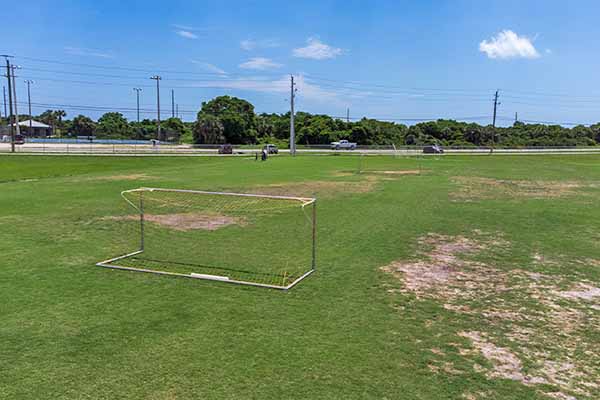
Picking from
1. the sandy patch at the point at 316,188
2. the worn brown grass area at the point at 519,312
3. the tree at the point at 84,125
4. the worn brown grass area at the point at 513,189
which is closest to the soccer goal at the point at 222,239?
the worn brown grass area at the point at 519,312

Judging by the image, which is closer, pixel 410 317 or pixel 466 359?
pixel 466 359

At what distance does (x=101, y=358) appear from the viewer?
190 inches

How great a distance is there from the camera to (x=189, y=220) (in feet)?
42.0

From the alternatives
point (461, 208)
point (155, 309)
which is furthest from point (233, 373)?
point (461, 208)

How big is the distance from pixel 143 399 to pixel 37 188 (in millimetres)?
18324

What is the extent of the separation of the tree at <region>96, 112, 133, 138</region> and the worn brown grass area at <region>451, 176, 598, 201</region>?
302 feet

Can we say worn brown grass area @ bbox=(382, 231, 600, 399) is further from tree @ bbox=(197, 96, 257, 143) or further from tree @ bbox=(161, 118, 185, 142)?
tree @ bbox=(161, 118, 185, 142)

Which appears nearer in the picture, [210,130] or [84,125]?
[210,130]

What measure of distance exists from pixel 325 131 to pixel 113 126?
55.3 metres

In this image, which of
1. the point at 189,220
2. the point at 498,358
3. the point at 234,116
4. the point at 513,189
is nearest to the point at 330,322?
the point at 498,358

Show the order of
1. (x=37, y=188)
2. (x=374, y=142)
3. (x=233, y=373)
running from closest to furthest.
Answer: (x=233, y=373) < (x=37, y=188) < (x=374, y=142)

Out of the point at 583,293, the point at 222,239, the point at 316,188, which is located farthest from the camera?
the point at 316,188

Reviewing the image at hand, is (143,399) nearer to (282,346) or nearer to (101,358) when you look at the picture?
(101,358)

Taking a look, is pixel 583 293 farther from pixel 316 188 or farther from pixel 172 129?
pixel 172 129
